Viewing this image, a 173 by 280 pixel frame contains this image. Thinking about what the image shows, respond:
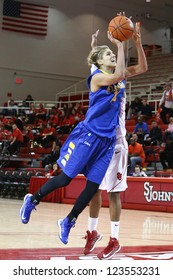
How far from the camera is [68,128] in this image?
21.3m

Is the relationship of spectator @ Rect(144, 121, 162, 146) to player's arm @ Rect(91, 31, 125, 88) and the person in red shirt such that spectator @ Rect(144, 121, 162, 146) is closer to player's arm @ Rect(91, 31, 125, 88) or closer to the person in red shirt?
the person in red shirt

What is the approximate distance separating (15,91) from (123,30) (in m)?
24.5

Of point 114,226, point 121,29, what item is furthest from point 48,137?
point 121,29

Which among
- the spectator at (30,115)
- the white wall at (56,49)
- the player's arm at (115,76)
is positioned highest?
the white wall at (56,49)

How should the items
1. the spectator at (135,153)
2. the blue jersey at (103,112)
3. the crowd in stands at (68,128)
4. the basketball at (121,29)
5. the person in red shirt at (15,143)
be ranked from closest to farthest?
the blue jersey at (103,112), the basketball at (121,29), the spectator at (135,153), the crowd in stands at (68,128), the person in red shirt at (15,143)

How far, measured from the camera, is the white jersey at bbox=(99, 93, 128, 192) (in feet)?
17.4

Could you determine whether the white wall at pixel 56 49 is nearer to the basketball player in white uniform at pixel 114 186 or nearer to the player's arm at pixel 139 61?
the player's arm at pixel 139 61

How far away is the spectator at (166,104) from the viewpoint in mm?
18000

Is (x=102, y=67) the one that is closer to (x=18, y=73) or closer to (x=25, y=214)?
(x=25, y=214)

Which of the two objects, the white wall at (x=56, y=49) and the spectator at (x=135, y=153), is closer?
the spectator at (x=135, y=153)

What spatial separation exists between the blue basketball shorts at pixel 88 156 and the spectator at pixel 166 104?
13.2 m

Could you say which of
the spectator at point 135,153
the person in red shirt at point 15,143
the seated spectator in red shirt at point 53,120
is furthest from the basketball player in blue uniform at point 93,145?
the seated spectator in red shirt at point 53,120

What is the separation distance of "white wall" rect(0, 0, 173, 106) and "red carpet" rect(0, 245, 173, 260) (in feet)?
77.9

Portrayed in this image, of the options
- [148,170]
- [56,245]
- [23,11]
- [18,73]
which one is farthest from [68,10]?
[56,245]
